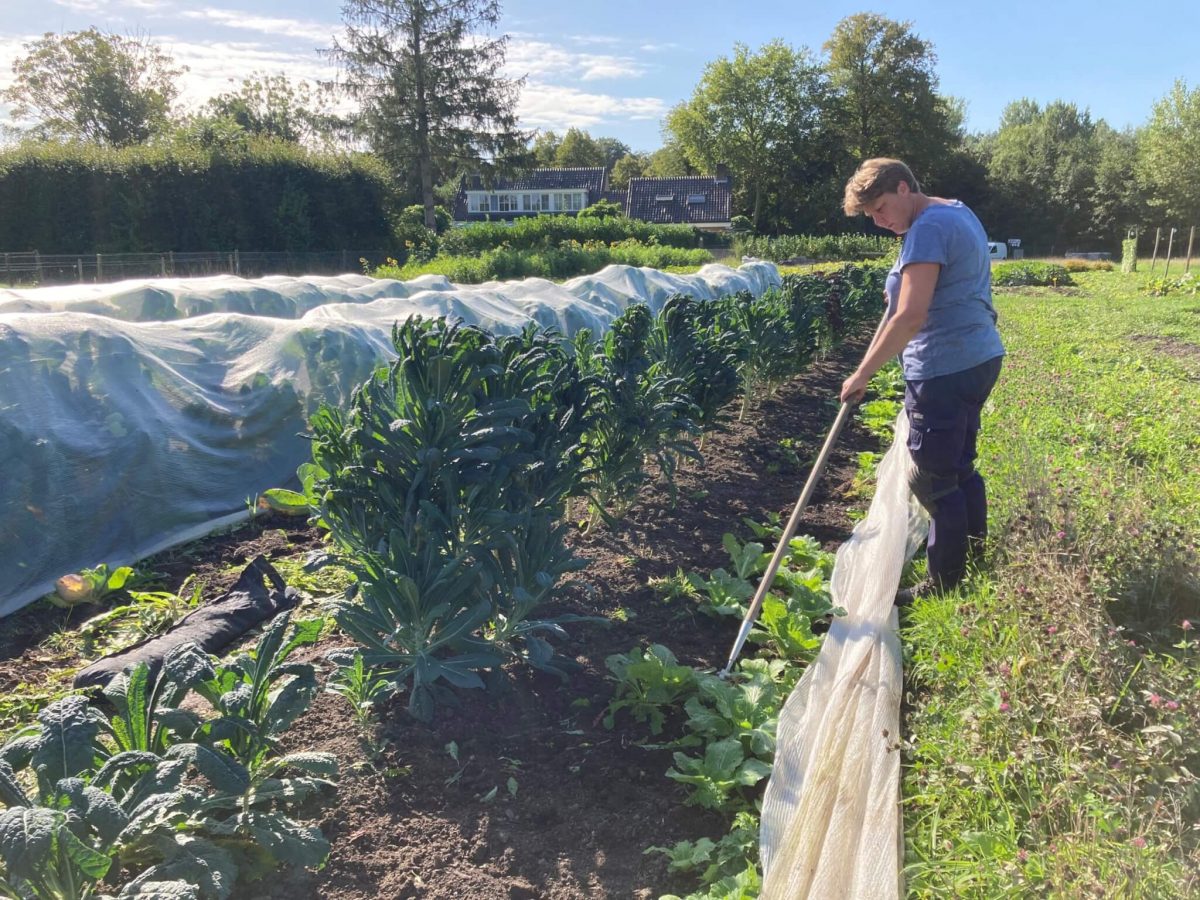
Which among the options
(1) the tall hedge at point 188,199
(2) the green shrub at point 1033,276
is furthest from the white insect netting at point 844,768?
(2) the green shrub at point 1033,276

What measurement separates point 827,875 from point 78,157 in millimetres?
28122

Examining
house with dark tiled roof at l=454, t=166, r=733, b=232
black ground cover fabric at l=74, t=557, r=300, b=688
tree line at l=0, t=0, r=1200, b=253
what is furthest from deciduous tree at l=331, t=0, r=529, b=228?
black ground cover fabric at l=74, t=557, r=300, b=688

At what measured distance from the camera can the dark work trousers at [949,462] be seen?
335 centimetres

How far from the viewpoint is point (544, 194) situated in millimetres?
57625

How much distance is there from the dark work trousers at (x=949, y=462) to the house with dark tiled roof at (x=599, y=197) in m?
47.1

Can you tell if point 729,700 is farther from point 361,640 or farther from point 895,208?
point 895,208

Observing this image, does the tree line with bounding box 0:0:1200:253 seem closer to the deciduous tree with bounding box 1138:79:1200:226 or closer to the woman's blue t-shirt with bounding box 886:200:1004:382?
the deciduous tree with bounding box 1138:79:1200:226

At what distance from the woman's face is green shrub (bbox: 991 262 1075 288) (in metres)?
28.4

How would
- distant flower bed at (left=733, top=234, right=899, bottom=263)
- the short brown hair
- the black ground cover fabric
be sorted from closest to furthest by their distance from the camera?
1. the black ground cover fabric
2. the short brown hair
3. distant flower bed at (left=733, top=234, right=899, bottom=263)

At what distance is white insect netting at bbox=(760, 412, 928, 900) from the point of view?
192 cm

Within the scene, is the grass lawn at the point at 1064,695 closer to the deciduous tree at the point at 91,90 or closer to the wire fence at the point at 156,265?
the wire fence at the point at 156,265

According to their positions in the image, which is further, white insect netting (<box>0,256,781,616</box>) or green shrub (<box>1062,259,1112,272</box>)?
green shrub (<box>1062,259,1112,272</box>)

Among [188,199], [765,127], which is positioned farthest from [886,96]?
[188,199]

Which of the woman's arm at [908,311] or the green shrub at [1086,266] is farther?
the green shrub at [1086,266]
